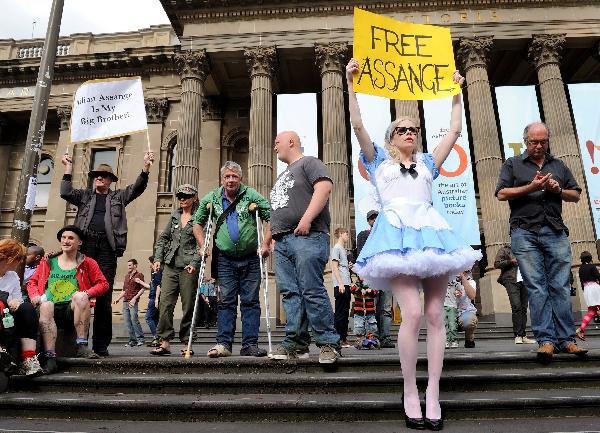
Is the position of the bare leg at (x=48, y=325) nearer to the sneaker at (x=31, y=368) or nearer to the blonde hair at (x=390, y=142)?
the sneaker at (x=31, y=368)

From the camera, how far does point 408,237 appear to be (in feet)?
10.6

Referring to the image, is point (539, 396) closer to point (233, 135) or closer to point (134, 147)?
point (233, 135)

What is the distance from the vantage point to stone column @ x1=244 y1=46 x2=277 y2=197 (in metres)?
18.2

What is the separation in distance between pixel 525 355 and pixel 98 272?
15.0 feet

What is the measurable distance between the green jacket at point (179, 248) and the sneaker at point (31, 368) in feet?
6.77

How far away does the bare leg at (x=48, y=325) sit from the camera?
15.5 feet

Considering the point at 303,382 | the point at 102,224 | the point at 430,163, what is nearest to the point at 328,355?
the point at 303,382

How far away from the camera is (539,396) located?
3.71 m

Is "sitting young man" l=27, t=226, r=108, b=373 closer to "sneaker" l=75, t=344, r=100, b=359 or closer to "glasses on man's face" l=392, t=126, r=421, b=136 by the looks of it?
"sneaker" l=75, t=344, r=100, b=359

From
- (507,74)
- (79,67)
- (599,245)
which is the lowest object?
(599,245)

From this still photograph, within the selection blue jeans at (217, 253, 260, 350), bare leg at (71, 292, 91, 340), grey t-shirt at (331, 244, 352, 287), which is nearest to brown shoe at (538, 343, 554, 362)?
blue jeans at (217, 253, 260, 350)

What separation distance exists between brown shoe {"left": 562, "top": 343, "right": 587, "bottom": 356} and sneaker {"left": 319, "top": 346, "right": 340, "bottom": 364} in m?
2.27

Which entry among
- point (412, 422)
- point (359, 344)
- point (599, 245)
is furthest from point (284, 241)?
point (599, 245)

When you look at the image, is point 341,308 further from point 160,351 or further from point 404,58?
point 404,58
